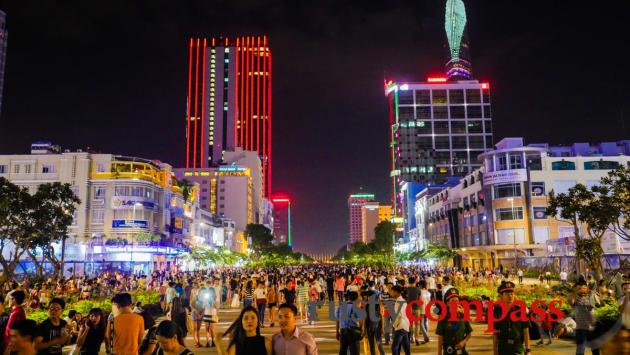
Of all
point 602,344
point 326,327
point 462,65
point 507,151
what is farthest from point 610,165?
point 462,65

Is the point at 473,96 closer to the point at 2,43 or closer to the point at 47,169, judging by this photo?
the point at 47,169

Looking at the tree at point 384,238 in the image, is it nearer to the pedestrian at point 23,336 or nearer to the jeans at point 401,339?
the jeans at point 401,339

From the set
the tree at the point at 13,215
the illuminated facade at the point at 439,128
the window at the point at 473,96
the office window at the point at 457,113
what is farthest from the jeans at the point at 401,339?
the window at the point at 473,96

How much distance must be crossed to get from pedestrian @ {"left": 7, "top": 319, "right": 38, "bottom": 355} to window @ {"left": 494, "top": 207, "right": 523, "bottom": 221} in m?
61.8

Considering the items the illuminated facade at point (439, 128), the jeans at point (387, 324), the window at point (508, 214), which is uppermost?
the illuminated facade at point (439, 128)

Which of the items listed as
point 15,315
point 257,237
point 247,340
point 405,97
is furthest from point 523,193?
point 405,97

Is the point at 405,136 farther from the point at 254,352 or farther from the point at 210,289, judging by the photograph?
the point at 254,352

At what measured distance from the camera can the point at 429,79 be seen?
5359 inches

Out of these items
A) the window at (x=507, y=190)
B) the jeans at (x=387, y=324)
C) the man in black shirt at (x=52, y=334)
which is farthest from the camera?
the window at (x=507, y=190)

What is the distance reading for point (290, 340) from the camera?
472 cm

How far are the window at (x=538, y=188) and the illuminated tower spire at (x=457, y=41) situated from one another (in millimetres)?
86781

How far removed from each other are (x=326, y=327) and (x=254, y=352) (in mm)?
13138

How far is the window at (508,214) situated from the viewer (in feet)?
202

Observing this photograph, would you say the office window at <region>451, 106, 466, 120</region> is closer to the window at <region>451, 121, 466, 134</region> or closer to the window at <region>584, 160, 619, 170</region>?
Answer: the window at <region>451, 121, 466, 134</region>
